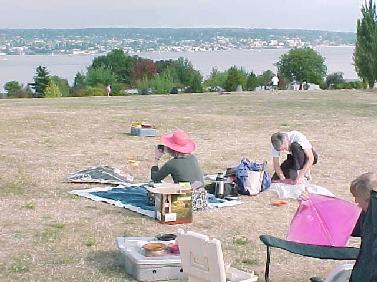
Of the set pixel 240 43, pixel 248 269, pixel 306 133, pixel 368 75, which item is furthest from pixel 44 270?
pixel 240 43

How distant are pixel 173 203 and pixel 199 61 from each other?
316 ft

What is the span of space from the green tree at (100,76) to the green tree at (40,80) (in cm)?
799

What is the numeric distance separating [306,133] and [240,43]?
129 metres

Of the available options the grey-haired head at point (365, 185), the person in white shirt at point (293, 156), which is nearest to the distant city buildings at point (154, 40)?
the person in white shirt at point (293, 156)

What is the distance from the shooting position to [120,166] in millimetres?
10328

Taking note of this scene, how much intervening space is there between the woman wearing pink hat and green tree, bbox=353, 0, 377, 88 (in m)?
31.0

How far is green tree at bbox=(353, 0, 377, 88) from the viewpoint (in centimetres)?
3750

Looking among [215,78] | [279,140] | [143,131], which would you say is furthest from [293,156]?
[215,78]

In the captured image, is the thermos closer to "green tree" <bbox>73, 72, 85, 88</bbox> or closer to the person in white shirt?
the person in white shirt


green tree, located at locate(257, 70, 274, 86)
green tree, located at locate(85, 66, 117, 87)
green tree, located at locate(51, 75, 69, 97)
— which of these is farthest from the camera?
green tree, located at locate(85, 66, 117, 87)

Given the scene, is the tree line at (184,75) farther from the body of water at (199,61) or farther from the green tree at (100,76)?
the body of water at (199,61)

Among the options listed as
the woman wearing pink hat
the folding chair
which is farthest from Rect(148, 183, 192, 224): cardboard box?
the folding chair

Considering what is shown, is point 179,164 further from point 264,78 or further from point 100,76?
point 100,76

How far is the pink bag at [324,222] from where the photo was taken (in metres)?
5.14
